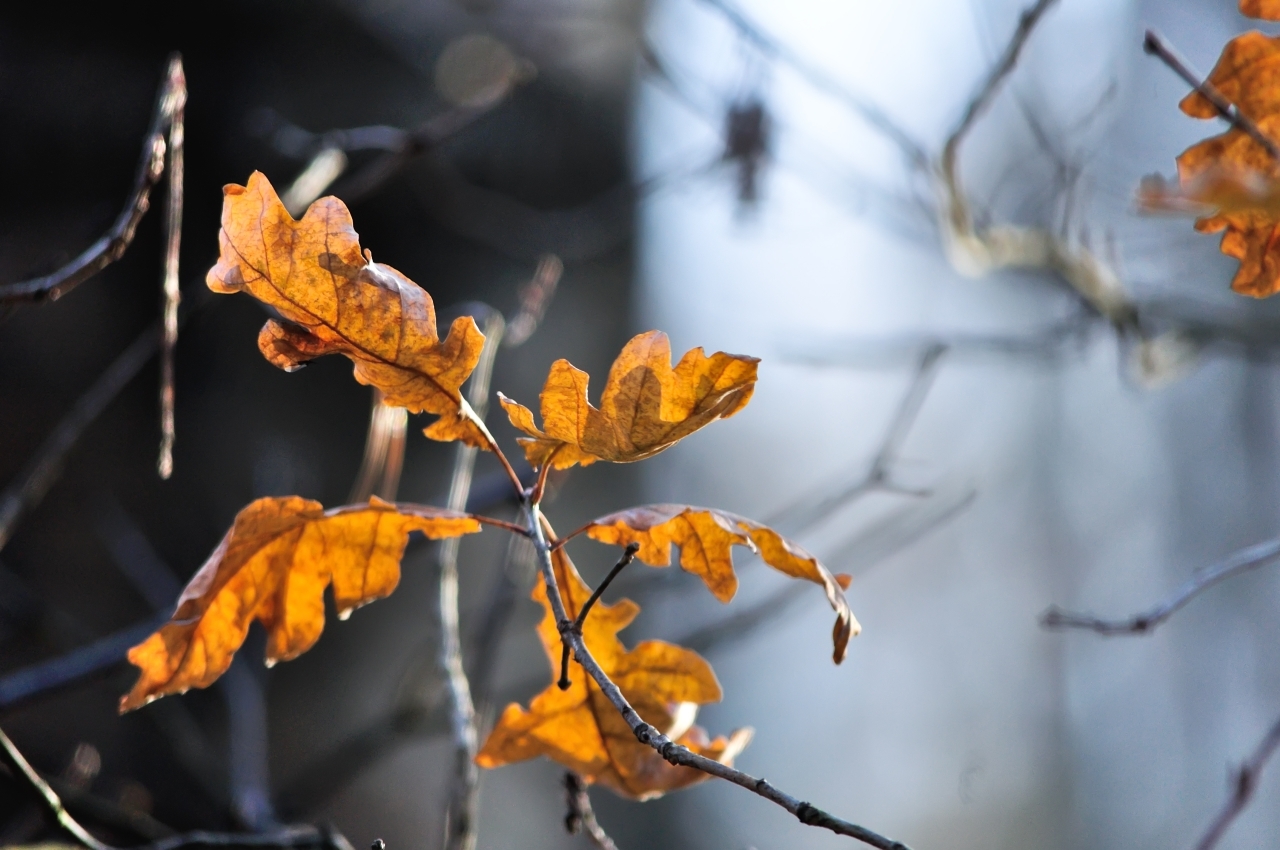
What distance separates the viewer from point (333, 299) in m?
0.31

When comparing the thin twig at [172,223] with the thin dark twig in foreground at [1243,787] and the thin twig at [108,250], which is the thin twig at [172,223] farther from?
the thin dark twig in foreground at [1243,787]

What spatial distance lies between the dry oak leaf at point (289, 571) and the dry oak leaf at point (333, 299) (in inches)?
2.0

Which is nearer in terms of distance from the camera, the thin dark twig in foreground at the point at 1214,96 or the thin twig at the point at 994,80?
the thin dark twig in foreground at the point at 1214,96

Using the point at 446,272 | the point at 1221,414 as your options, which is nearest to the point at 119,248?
the point at 446,272

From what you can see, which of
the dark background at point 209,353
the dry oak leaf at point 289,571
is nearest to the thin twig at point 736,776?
the dry oak leaf at point 289,571

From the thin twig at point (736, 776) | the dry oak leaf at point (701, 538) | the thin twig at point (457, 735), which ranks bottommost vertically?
the thin twig at point (457, 735)

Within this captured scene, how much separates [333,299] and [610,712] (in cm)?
20

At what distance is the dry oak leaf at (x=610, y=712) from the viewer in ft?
1.20

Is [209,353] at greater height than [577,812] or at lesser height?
lesser

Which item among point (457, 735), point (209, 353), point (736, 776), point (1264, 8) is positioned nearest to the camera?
point (736, 776)

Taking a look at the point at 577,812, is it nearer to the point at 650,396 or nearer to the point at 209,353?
the point at 650,396

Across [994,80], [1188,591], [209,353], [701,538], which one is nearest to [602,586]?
[701,538]

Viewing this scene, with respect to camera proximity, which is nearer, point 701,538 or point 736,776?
point 736,776

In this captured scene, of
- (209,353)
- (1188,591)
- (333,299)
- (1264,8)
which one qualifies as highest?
(1264,8)
